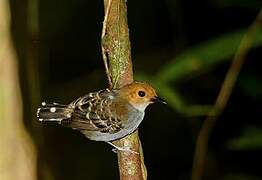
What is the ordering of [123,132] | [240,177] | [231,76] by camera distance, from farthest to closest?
[240,177], [231,76], [123,132]

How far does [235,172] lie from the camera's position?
4926 millimetres

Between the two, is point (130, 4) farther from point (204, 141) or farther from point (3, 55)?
point (3, 55)

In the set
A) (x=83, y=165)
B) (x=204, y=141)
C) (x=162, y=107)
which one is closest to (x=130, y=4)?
(x=162, y=107)

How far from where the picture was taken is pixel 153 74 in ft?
17.6

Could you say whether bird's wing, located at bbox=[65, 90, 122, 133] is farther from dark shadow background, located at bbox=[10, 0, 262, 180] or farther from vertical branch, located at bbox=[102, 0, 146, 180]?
dark shadow background, located at bbox=[10, 0, 262, 180]

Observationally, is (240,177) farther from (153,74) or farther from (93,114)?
(93,114)

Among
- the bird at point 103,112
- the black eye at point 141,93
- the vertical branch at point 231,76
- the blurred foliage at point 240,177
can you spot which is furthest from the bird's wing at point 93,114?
the blurred foliage at point 240,177

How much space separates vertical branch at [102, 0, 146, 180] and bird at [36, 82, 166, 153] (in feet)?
0.98

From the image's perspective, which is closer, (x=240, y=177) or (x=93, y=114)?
(x=93, y=114)

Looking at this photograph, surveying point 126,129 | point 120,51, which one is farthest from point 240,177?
point 120,51

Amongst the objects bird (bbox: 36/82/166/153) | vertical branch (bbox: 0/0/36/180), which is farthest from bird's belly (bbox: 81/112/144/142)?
vertical branch (bbox: 0/0/36/180)

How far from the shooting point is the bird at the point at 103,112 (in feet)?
9.62

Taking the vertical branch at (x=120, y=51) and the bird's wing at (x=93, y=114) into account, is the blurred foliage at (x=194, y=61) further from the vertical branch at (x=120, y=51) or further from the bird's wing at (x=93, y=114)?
the vertical branch at (x=120, y=51)

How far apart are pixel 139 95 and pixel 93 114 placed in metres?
0.21
